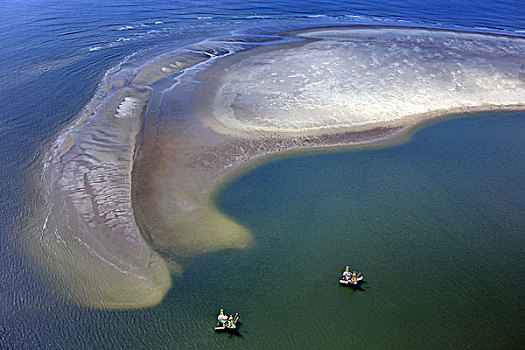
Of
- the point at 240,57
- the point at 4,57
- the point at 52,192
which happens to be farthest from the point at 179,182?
the point at 4,57

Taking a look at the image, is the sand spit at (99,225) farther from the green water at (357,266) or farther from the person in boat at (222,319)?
the person in boat at (222,319)

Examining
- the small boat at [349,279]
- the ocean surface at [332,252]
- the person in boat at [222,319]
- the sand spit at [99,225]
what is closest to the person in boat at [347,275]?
the small boat at [349,279]

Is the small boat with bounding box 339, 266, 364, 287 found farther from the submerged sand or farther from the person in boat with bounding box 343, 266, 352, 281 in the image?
the submerged sand

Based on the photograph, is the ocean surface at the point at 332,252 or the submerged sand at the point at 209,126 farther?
the submerged sand at the point at 209,126

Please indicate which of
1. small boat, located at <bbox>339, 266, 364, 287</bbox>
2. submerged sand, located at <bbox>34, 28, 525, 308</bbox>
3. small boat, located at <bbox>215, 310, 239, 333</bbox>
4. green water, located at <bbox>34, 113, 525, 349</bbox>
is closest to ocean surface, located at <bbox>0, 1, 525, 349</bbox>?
green water, located at <bbox>34, 113, 525, 349</bbox>

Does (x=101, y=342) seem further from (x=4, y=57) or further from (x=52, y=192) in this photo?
(x=4, y=57)

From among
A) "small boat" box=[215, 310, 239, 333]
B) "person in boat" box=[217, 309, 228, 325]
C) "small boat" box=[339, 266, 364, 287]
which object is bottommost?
"small boat" box=[215, 310, 239, 333]
